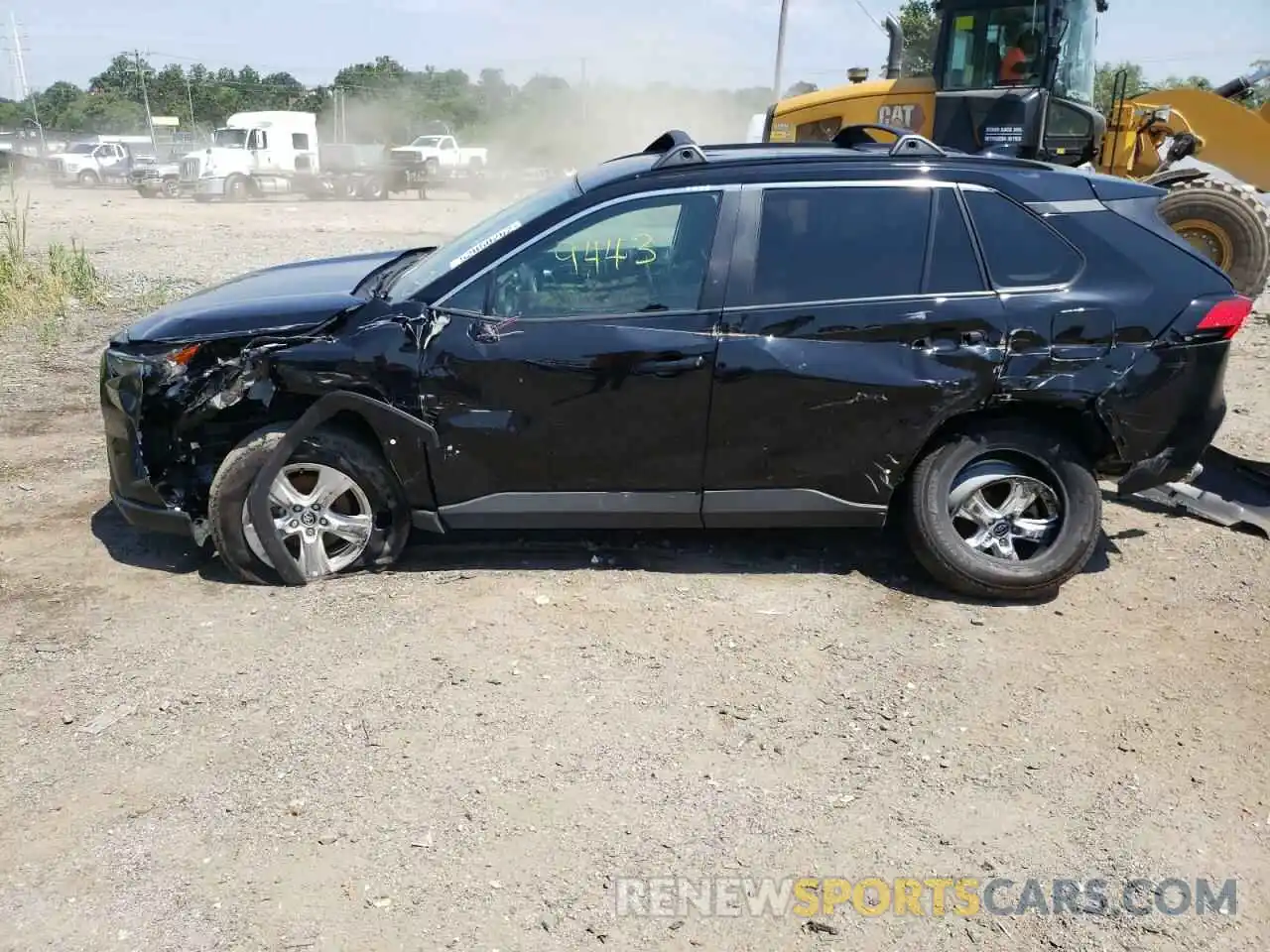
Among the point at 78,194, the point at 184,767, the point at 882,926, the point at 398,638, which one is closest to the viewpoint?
the point at 882,926

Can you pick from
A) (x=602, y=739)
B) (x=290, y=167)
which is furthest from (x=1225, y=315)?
(x=290, y=167)

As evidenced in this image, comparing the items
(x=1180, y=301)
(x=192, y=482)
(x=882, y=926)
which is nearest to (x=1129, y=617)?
(x=1180, y=301)

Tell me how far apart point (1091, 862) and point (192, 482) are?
3814 mm

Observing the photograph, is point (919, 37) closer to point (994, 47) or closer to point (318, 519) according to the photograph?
point (994, 47)

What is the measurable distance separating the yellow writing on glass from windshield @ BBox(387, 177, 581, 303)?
224 millimetres

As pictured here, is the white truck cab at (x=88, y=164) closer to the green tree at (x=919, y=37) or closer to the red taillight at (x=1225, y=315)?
the green tree at (x=919, y=37)

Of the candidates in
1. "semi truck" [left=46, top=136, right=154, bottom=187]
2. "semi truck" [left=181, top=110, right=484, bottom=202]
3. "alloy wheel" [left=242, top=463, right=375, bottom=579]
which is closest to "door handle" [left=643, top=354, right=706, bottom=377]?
"alloy wheel" [left=242, top=463, right=375, bottom=579]

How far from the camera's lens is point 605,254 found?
177 inches

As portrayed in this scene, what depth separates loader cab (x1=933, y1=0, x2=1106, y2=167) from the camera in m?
9.78

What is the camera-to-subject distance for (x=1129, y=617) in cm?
456

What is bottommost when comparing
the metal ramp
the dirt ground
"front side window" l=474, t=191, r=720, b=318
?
the dirt ground

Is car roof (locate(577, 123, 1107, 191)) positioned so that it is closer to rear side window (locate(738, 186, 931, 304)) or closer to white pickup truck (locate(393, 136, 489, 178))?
rear side window (locate(738, 186, 931, 304))

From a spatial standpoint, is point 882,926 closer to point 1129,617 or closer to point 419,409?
point 1129,617

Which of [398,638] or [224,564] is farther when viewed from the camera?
[224,564]
